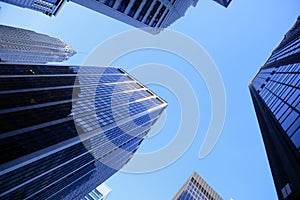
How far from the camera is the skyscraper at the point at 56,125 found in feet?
145

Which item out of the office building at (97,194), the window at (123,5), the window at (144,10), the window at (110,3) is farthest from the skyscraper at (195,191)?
the window at (110,3)

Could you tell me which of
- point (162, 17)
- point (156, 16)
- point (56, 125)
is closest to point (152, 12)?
point (156, 16)

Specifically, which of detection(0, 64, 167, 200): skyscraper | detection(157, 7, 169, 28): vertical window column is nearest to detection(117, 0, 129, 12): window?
detection(157, 7, 169, 28): vertical window column

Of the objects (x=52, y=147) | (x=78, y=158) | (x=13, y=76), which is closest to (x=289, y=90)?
(x=52, y=147)

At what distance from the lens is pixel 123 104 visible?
97.7 m

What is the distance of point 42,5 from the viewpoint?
161375 millimetres

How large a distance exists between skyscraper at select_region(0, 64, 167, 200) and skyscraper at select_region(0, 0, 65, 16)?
74.9 metres

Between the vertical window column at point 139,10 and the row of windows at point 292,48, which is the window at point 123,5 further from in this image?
the row of windows at point 292,48

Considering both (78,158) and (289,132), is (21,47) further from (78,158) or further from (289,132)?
(289,132)

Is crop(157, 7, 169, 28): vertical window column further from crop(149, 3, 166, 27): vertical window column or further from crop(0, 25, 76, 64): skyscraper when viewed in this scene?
crop(0, 25, 76, 64): skyscraper

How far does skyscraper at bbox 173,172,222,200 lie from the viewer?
295 ft

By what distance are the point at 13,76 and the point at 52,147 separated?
26.1 metres

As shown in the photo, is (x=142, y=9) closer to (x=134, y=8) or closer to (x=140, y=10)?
(x=140, y=10)

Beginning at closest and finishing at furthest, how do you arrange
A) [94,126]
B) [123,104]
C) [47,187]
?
[47,187] → [94,126] → [123,104]
